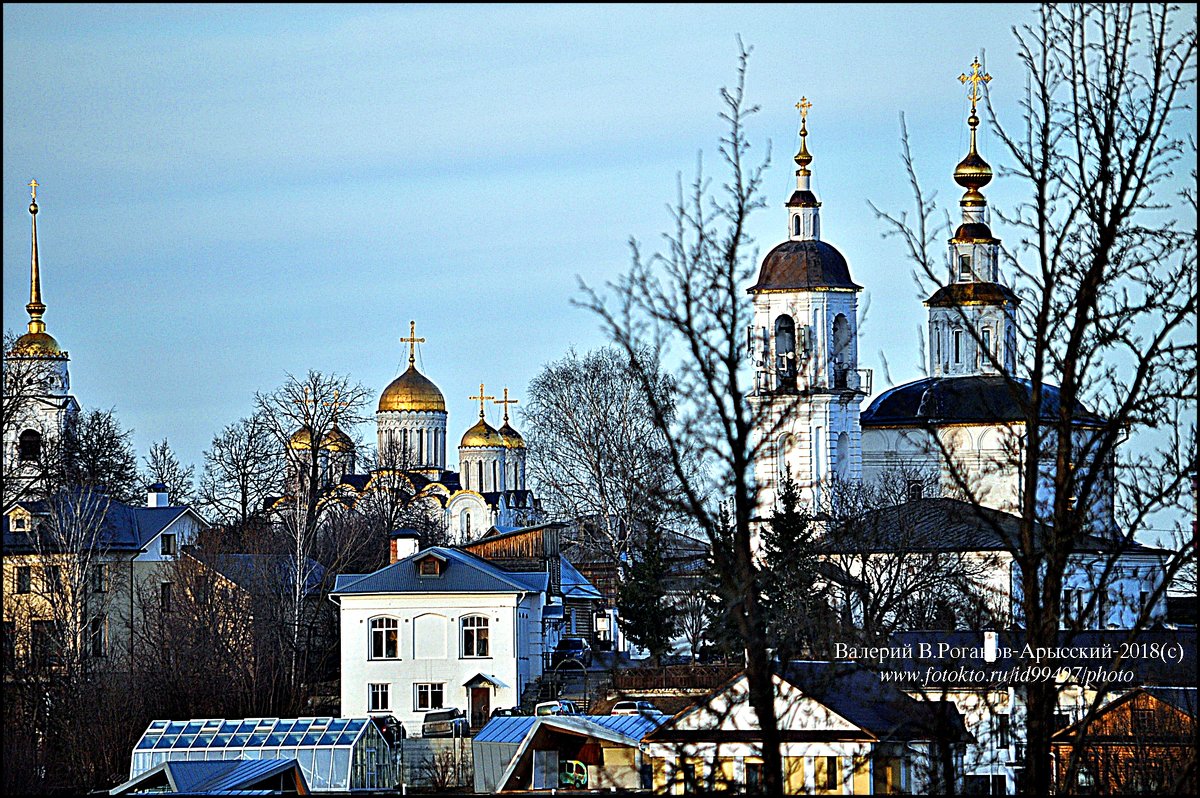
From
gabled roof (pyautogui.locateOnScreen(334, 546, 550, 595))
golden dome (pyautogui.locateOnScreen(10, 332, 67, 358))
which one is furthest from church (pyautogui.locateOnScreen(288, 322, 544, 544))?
gabled roof (pyautogui.locateOnScreen(334, 546, 550, 595))

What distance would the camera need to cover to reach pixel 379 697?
4106 cm

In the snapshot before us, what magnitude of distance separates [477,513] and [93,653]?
4853cm

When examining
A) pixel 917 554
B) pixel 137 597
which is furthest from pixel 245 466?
→ pixel 917 554

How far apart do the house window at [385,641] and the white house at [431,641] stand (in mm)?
22

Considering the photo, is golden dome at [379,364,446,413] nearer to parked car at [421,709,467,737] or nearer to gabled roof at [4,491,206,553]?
gabled roof at [4,491,206,553]

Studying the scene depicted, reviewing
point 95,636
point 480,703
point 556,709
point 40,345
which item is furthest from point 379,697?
point 40,345

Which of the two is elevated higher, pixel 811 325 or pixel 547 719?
pixel 811 325

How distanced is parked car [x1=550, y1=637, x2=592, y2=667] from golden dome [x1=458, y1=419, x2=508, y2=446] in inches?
1668

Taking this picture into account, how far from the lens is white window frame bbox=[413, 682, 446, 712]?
4100 centimetres

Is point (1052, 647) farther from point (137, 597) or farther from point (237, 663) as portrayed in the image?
point (137, 597)

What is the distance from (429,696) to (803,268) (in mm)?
23786

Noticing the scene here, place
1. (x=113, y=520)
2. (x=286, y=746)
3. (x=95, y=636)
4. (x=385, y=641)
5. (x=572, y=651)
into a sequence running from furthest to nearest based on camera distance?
(x=572, y=651)
(x=113, y=520)
(x=385, y=641)
(x=95, y=636)
(x=286, y=746)

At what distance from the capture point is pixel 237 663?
39.0 meters

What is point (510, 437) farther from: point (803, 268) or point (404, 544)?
point (404, 544)
